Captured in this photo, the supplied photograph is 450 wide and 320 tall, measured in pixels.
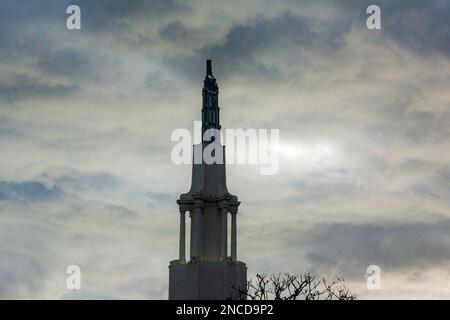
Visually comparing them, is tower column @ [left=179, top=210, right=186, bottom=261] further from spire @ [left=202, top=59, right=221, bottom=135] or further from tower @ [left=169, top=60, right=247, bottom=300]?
spire @ [left=202, top=59, right=221, bottom=135]

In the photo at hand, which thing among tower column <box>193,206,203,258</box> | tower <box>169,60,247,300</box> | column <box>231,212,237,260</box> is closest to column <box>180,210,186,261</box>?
tower <box>169,60,247,300</box>

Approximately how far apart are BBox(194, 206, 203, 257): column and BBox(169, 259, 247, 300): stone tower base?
1.36m

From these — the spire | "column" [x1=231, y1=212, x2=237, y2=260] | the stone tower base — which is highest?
the spire

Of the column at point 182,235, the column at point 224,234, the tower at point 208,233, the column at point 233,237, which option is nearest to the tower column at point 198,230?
the tower at point 208,233

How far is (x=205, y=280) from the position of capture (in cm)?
8331

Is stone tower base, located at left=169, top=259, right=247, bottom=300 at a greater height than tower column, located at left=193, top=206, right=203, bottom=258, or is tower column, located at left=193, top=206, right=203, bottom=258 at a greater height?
tower column, located at left=193, top=206, right=203, bottom=258

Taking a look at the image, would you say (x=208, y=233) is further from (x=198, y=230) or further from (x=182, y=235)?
(x=182, y=235)

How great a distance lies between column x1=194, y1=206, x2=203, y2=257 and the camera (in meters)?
84.2

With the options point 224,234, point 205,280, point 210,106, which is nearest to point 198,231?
point 224,234
